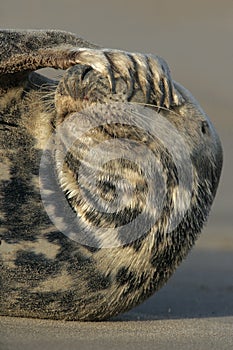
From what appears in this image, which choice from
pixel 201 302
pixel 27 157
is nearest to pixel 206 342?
pixel 27 157

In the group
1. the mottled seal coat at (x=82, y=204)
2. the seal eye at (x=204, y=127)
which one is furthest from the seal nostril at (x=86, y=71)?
the seal eye at (x=204, y=127)

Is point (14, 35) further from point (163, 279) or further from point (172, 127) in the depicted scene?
point (163, 279)

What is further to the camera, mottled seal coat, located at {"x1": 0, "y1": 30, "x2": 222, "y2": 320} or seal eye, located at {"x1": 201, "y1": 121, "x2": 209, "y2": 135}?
seal eye, located at {"x1": 201, "y1": 121, "x2": 209, "y2": 135}

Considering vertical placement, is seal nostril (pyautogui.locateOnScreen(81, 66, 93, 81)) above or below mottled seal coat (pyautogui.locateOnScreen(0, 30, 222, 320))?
above

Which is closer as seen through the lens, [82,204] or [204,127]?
[82,204]

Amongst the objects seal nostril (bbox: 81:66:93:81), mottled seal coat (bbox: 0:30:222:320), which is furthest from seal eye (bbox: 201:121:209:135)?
seal nostril (bbox: 81:66:93:81)

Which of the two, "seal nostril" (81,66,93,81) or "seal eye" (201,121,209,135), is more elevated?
"seal nostril" (81,66,93,81)

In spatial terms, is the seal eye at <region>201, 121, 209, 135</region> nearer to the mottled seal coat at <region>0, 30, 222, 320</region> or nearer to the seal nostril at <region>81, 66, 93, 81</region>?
A: the mottled seal coat at <region>0, 30, 222, 320</region>

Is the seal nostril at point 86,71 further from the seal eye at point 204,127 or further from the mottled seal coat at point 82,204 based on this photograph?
the seal eye at point 204,127
